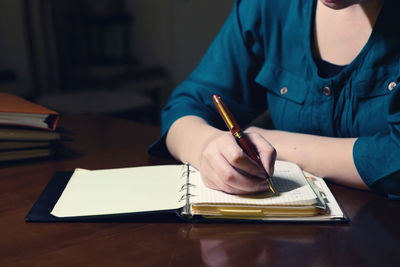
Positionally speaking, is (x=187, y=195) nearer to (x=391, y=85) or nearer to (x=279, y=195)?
(x=279, y=195)

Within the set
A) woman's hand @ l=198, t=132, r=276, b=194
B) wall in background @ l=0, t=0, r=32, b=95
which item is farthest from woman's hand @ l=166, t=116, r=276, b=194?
wall in background @ l=0, t=0, r=32, b=95

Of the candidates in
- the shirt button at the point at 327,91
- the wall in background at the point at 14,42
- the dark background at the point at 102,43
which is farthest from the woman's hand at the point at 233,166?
the wall in background at the point at 14,42

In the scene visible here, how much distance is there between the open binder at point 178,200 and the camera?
659 millimetres

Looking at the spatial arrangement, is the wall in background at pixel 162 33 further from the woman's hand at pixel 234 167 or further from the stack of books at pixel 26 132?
the woman's hand at pixel 234 167

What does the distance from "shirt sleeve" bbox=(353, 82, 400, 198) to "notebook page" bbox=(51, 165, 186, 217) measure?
1.06ft

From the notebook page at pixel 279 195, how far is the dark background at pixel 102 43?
234 centimetres

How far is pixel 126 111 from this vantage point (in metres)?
2.30

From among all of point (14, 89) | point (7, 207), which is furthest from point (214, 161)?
point (14, 89)

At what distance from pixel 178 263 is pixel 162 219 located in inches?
5.0

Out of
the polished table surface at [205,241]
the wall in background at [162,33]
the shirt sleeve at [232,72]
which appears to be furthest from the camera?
the wall in background at [162,33]

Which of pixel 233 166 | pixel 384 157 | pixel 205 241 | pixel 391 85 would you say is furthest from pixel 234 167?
pixel 391 85

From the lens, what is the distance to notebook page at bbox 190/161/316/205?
658 millimetres

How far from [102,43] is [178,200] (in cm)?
331

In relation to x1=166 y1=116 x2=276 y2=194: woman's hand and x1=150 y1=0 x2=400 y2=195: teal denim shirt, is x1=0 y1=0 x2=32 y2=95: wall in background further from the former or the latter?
x1=166 y1=116 x2=276 y2=194: woman's hand
